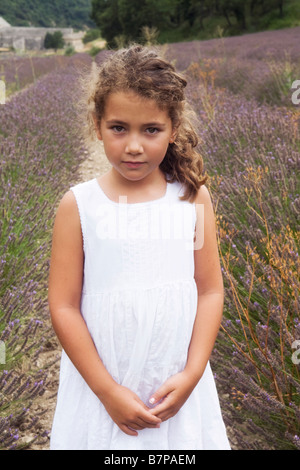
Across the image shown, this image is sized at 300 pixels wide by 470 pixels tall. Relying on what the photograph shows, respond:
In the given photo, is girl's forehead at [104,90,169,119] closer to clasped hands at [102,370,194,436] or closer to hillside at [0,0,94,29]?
clasped hands at [102,370,194,436]

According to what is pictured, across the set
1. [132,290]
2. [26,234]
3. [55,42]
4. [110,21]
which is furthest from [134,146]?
[55,42]

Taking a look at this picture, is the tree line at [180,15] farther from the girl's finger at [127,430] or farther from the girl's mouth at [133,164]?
the girl's finger at [127,430]

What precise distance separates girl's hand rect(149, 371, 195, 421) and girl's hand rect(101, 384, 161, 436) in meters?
0.02

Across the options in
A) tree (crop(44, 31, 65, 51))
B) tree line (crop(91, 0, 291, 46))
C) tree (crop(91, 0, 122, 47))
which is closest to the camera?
tree line (crop(91, 0, 291, 46))

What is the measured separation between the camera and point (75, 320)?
3.94 feet

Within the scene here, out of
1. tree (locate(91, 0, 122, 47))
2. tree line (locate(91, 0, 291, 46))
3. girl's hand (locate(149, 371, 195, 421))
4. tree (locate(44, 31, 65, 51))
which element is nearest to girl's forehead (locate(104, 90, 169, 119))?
girl's hand (locate(149, 371, 195, 421))

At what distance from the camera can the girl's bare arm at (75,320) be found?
3.68 ft

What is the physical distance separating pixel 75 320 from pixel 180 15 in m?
36.6

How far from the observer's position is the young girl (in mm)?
1160

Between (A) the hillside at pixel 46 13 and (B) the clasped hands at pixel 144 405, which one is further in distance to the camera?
(A) the hillside at pixel 46 13

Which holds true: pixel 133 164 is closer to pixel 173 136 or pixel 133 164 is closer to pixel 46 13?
pixel 173 136

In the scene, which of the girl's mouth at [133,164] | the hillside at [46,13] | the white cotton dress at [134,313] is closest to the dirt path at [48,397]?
the white cotton dress at [134,313]

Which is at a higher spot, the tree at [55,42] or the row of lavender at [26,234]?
the tree at [55,42]

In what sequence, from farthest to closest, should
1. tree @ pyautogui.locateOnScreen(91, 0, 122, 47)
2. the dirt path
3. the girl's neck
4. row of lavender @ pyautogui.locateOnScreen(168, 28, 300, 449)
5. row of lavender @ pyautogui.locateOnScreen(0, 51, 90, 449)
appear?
tree @ pyautogui.locateOnScreen(91, 0, 122, 47), the dirt path, row of lavender @ pyautogui.locateOnScreen(0, 51, 90, 449), row of lavender @ pyautogui.locateOnScreen(168, 28, 300, 449), the girl's neck
